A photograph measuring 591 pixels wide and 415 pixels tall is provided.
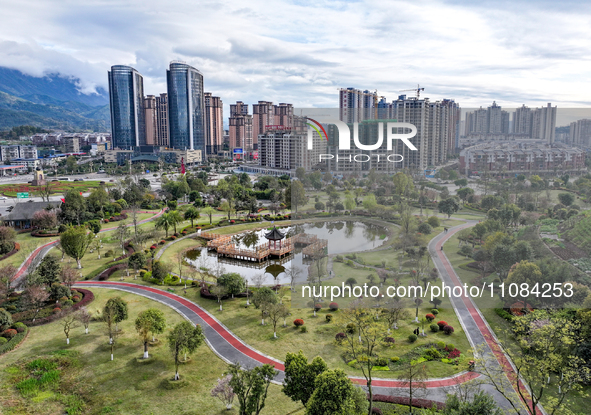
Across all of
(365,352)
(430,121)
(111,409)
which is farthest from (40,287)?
(430,121)

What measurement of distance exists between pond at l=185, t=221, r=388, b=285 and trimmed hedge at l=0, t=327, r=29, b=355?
10.5m

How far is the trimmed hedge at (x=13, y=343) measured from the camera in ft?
48.1

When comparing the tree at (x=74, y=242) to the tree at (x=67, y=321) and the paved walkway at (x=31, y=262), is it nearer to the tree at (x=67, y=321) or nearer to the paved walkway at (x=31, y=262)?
the paved walkway at (x=31, y=262)

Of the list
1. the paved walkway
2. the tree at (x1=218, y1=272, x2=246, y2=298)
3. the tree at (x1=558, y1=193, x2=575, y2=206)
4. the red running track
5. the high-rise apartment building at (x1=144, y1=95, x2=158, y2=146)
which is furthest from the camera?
the high-rise apartment building at (x1=144, y1=95, x2=158, y2=146)

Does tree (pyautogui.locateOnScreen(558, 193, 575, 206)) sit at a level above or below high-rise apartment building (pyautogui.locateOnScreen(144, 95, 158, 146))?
below

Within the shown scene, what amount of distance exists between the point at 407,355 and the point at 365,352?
1810 mm

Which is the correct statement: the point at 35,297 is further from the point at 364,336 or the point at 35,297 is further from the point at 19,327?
the point at 364,336

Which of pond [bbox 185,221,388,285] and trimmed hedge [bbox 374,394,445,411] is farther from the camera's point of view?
pond [bbox 185,221,388,285]

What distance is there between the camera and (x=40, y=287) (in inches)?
719

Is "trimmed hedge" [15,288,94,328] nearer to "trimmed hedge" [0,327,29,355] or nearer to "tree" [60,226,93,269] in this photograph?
"trimmed hedge" [0,327,29,355]

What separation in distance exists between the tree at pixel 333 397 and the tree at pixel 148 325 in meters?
6.93

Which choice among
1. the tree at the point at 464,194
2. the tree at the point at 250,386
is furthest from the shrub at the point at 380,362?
the tree at the point at 464,194

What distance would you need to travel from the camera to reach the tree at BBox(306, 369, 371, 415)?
9.88m

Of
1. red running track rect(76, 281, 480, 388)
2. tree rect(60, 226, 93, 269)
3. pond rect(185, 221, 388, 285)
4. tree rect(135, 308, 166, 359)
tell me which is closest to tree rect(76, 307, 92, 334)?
tree rect(135, 308, 166, 359)
